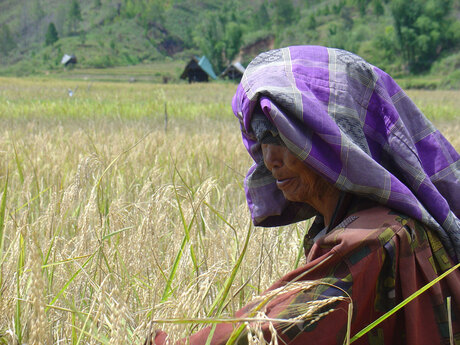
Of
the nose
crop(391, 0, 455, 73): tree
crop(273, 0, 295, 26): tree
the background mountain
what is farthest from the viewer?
crop(273, 0, 295, 26): tree

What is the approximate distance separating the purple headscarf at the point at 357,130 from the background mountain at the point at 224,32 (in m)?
32.3

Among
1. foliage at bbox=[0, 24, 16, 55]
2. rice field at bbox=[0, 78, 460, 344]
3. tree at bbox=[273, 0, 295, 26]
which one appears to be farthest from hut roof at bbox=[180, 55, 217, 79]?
foliage at bbox=[0, 24, 16, 55]

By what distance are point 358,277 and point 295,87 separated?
1.11 ft

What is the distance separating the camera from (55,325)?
136 centimetres

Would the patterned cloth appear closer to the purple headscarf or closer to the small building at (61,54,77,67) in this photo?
the purple headscarf

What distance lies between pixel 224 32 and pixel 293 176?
3030 inches

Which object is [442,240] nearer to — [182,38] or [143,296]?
[143,296]

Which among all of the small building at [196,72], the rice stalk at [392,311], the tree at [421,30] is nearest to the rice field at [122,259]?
the rice stalk at [392,311]

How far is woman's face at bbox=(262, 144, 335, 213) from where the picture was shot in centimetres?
104

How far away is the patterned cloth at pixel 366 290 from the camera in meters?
0.83

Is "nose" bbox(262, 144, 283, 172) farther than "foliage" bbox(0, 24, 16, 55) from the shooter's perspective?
No

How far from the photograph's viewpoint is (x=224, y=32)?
75625mm

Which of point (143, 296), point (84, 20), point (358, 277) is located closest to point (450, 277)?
point (358, 277)

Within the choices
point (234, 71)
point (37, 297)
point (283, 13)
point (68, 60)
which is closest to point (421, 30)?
point (234, 71)
